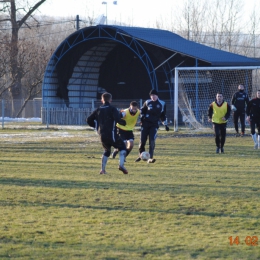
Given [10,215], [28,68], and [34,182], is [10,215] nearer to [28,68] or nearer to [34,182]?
[34,182]

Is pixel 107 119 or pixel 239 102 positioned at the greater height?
pixel 239 102

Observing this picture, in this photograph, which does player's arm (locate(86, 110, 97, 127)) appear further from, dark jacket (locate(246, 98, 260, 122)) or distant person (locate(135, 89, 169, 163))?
dark jacket (locate(246, 98, 260, 122))

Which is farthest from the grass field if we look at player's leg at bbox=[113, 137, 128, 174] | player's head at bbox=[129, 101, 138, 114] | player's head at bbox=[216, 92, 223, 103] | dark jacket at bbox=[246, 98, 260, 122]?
dark jacket at bbox=[246, 98, 260, 122]

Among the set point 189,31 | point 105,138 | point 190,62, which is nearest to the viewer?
point 105,138

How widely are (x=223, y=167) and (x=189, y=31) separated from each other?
50.9 metres

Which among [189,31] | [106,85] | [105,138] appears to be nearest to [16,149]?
[105,138]

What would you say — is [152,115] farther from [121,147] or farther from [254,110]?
[254,110]

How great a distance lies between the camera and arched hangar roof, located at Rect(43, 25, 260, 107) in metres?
37.7

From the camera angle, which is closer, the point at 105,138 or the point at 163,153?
the point at 105,138

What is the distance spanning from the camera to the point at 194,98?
33875 millimetres

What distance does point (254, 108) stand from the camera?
1927 centimetres

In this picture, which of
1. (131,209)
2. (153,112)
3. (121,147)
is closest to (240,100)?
(153,112)

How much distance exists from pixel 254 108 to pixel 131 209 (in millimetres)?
10697

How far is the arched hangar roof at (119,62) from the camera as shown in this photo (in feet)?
124
